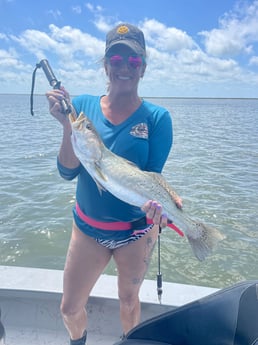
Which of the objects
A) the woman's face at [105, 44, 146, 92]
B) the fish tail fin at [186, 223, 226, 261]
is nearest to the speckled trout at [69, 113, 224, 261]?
the fish tail fin at [186, 223, 226, 261]

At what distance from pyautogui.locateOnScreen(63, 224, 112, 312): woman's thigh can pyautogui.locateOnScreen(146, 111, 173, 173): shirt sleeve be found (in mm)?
788

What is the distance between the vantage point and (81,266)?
2764mm

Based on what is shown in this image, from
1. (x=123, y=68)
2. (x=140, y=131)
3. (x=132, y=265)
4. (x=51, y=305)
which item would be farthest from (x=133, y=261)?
(x=123, y=68)

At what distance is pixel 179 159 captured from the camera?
47.4ft

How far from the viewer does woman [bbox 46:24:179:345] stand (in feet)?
8.70

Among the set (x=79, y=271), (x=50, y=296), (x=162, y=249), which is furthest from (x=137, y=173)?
(x=162, y=249)

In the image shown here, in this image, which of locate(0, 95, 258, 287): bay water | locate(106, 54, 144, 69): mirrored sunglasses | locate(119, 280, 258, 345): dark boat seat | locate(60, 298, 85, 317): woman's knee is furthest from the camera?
locate(0, 95, 258, 287): bay water

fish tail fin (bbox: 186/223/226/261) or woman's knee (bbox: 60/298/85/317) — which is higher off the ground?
fish tail fin (bbox: 186/223/226/261)

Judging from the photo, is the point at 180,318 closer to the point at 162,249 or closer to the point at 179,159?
the point at 162,249

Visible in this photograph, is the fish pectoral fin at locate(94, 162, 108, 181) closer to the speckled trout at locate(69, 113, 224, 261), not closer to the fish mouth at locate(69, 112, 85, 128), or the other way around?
the speckled trout at locate(69, 113, 224, 261)

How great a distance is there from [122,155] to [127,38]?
0.94 meters

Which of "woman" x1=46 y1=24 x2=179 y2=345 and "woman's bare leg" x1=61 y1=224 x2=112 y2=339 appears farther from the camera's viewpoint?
"woman's bare leg" x1=61 y1=224 x2=112 y2=339

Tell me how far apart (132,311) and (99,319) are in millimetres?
799

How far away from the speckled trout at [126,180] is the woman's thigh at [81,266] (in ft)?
1.70
